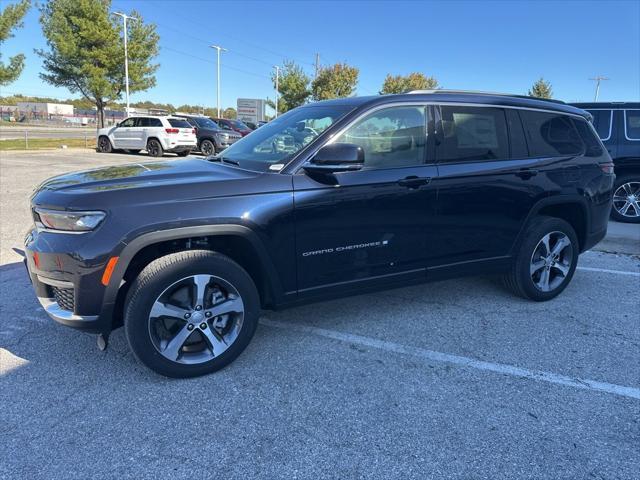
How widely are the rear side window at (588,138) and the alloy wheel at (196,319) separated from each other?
367 centimetres

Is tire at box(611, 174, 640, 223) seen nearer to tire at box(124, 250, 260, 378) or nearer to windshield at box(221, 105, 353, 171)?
windshield at box(221, 105, 353, 171)

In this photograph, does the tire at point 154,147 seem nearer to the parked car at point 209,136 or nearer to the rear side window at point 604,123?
the parked car at point 209,136

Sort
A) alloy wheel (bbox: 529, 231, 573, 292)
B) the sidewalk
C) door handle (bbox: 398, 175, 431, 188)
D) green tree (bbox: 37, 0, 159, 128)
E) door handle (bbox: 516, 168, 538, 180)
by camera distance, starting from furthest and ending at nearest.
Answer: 1. green tree (bbox: 37, 0, 159, 128)
2. the sidewalk
3. alloy wheel (bbox: 529, 231, 573, 292)
4. door handle (bbox: 516, 168, 538, 180)
5. door handle (bbox: 398, 175, 431, 188)

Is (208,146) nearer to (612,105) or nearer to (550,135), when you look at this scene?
(612,105)

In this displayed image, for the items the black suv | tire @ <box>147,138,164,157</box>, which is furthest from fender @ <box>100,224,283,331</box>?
tire @ <box>147,138,164,157</box>

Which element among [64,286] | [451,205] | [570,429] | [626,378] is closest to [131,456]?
[64,286]

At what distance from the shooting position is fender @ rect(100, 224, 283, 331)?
109 inches

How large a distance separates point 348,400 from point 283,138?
1987 millimetres

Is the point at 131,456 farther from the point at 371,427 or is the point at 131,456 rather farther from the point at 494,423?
the point at 494,423

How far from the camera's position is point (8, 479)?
2180mm

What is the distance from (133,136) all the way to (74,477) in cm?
1938

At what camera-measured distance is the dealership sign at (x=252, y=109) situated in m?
41.3

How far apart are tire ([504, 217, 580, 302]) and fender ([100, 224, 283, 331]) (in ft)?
8.24

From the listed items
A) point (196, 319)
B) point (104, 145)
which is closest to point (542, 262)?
point (196, 319)
